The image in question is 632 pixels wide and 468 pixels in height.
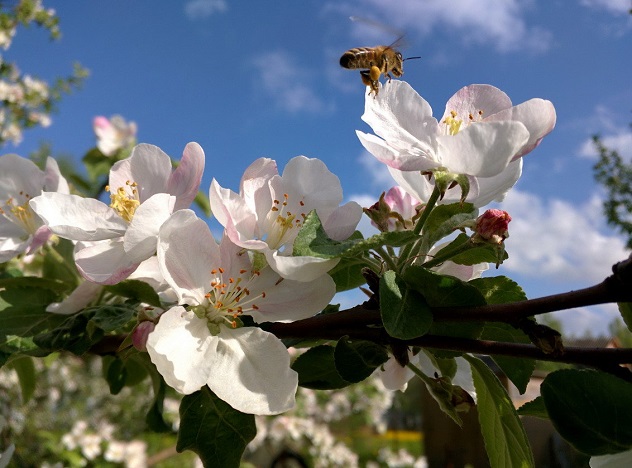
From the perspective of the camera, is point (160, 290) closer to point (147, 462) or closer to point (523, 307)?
point (523, 307)

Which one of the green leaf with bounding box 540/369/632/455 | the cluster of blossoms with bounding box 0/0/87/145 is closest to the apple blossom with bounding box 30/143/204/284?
the green leaf with bounding box 540/369/632/455

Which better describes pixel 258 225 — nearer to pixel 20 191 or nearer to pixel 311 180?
pixel 311 180

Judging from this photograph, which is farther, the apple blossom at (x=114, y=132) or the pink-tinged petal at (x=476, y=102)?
the apple blossom at (x=114, y=132)

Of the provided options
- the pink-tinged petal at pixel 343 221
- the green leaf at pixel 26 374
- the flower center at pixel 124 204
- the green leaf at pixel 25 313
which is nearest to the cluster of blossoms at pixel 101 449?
the green leaf at pixel 26 374

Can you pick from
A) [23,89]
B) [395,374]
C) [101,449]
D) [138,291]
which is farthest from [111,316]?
[23,89]

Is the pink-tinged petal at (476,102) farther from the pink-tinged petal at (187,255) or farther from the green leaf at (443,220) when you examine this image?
the pink-tinged petal at (187,255)

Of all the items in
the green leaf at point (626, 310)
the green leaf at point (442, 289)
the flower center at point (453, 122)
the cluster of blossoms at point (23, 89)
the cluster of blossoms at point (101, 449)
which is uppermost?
the cluster of blossoms at point (23, 89)

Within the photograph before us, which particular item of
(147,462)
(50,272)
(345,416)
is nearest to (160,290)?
(50,272)
